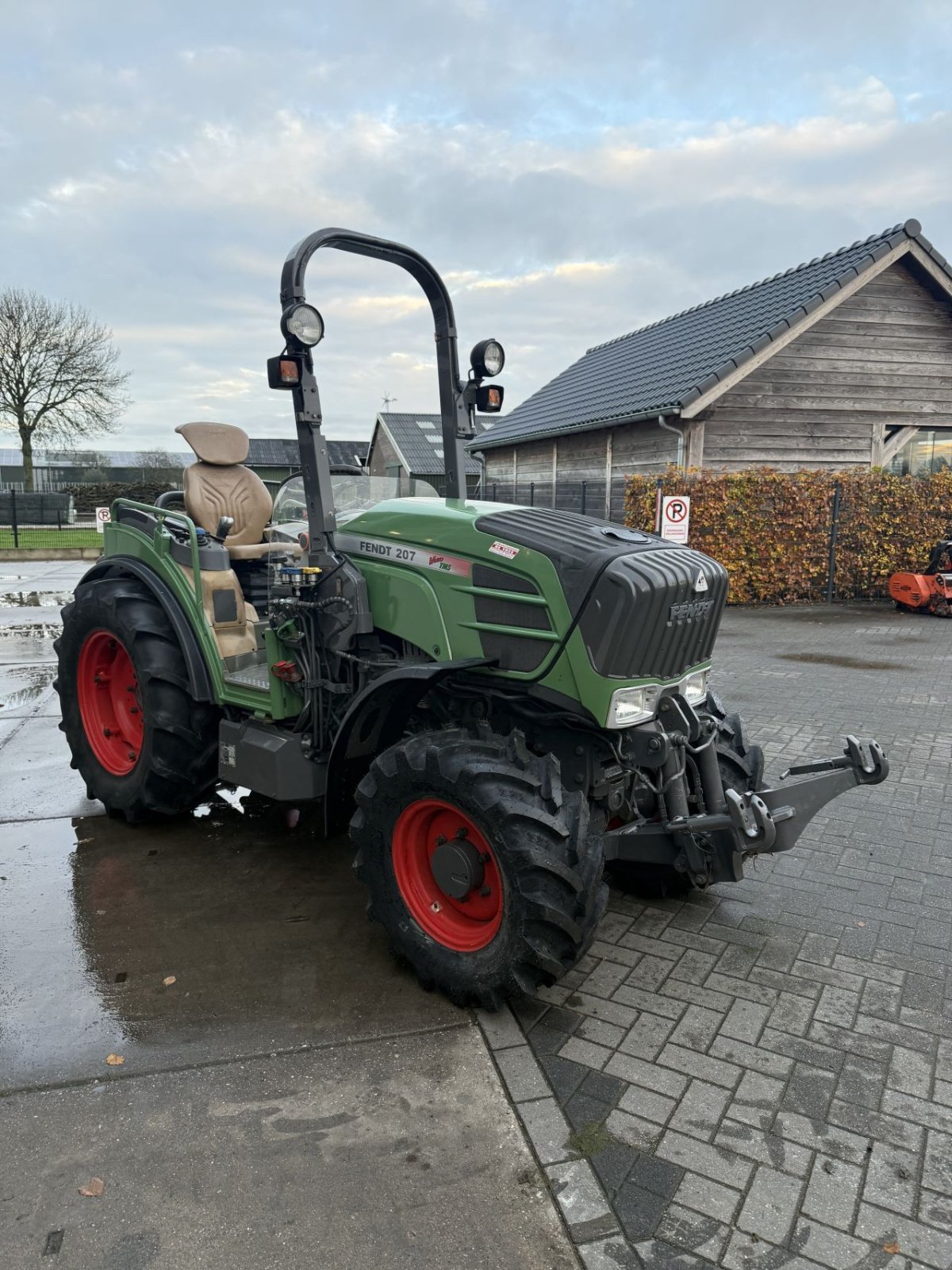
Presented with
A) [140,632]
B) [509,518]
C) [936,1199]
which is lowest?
[936,1199]

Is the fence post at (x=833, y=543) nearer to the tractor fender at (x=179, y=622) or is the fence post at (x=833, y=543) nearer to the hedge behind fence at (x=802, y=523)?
the hedge behind fence at (x=802, y=523)

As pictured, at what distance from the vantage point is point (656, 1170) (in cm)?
224

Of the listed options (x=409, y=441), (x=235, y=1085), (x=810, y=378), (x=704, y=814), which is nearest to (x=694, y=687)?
(x=704, y=814)

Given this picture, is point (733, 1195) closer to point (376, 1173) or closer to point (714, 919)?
point (376, 1173)

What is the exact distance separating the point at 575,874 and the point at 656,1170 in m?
0.79

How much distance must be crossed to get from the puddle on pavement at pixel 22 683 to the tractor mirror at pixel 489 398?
508cm

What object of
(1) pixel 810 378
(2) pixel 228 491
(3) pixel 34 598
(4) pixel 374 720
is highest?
(1) pixel 810 378

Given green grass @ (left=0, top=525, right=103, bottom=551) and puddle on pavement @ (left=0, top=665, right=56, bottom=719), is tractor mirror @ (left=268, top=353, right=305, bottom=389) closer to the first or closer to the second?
puddle on pavement @ (left=0, top=665, right=56, bottom=719)

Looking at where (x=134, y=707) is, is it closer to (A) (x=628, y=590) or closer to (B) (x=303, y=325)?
(B) (x=303, y=325)

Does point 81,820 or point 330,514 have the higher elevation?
point 330,514

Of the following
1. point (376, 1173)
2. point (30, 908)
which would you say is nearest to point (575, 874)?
point (376, 1173)

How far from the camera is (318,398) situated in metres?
3.42

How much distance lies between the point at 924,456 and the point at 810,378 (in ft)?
15.3

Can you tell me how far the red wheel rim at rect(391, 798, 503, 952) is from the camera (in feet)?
9.64
